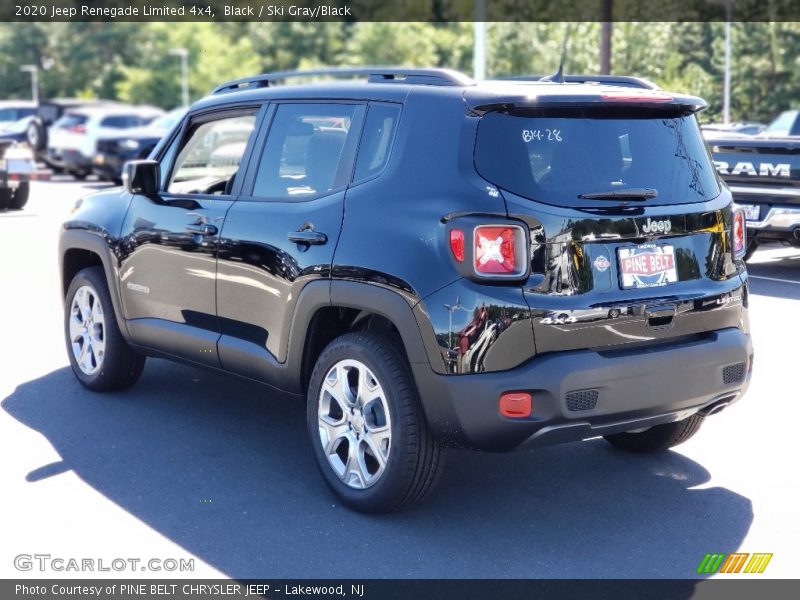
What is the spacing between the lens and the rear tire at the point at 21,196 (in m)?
18.8

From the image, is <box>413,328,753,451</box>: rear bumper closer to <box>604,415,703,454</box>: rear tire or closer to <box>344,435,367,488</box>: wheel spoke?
<box>344,435,367,488</box>: wheel spoke

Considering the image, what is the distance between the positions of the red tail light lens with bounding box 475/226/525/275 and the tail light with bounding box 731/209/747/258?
3.96ft

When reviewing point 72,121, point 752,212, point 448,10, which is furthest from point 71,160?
point 448,10

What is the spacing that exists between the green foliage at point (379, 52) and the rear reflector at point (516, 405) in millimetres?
22295

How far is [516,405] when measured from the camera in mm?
4184

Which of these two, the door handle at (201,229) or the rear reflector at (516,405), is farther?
the door handle at (201,229)

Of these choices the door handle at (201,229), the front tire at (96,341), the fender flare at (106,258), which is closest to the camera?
the door handle at (201,229)

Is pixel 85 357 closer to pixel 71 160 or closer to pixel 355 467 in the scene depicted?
pixel 355 467

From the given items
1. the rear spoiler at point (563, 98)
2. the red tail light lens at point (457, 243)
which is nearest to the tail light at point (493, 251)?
the red tail light lens at point (457, 243)

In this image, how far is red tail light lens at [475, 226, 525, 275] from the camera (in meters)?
4.19

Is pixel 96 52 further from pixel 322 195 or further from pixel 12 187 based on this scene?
pixel 322 195

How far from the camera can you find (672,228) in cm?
454

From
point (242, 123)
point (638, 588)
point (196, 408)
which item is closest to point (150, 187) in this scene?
point (196, 408)

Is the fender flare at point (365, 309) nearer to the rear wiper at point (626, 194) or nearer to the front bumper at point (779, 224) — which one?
the rear wiper at point (626, 194)
